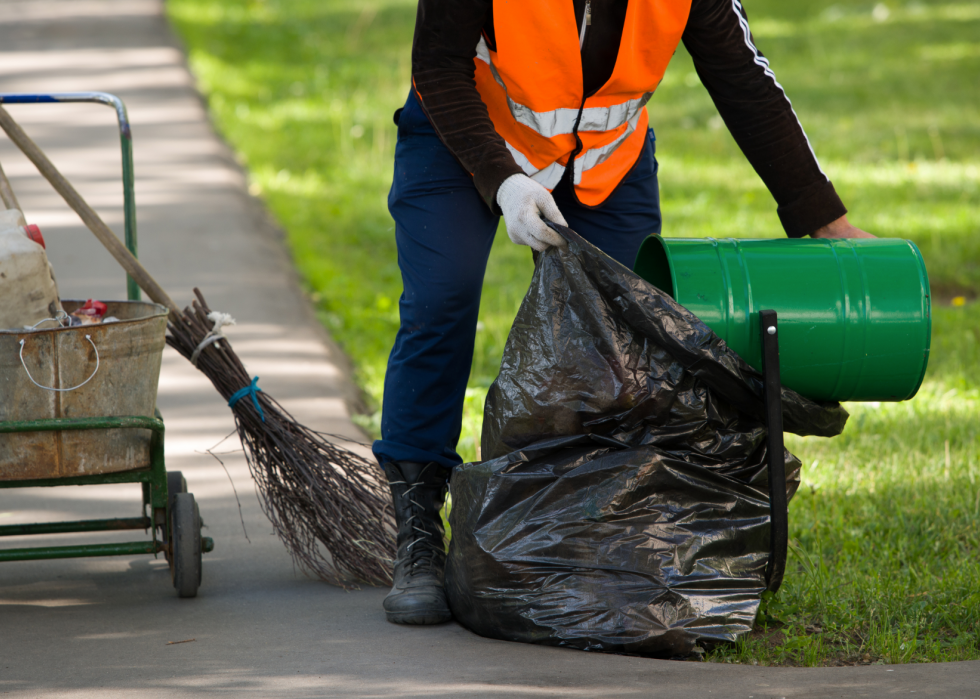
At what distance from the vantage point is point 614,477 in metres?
2.40

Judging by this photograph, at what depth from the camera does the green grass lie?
9.25 ft

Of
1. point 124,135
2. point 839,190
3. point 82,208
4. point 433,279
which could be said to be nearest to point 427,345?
point 433,279

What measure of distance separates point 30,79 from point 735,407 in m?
9.14

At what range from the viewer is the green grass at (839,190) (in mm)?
2818

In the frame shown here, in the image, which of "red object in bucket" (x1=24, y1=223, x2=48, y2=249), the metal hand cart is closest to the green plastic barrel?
the metal hand cart

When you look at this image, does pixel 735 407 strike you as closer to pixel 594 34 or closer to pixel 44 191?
pixel 594 34

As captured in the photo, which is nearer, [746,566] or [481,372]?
[746,566]

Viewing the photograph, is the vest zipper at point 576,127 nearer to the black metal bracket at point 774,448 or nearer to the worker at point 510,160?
the worker at point 510,160

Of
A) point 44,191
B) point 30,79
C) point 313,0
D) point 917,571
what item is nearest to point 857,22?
point 313,0

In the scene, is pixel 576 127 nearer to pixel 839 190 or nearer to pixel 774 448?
pixel 774 448

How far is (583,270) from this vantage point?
2.46m

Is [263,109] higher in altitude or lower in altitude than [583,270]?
higher

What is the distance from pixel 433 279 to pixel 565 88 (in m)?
0.56

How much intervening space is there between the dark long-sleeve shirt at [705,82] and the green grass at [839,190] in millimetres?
976
